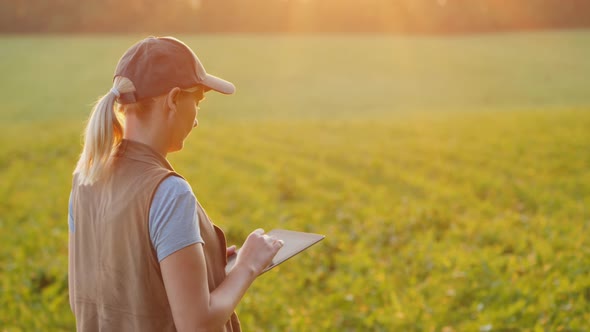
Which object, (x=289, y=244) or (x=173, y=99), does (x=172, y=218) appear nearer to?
(x=173, y=99)

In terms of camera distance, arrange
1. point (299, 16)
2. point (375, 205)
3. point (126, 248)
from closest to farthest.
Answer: point (126, 248), point (375, 205), point (299, 16)

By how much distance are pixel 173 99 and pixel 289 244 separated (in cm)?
69

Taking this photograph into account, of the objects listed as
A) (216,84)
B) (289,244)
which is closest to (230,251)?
(289,244)

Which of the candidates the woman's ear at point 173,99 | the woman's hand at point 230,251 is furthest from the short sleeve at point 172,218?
the woman's hand at point 230,251

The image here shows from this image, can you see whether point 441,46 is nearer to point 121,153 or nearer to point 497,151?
point 497,151

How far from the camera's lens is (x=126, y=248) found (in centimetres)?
204

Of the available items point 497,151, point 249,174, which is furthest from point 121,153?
point 497,151

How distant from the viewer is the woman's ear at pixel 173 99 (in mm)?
2018

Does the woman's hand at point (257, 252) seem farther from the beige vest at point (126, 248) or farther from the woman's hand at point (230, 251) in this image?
the woman's hand at point (230, 251)

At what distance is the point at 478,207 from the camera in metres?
8.51

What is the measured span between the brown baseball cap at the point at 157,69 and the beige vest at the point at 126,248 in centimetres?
18

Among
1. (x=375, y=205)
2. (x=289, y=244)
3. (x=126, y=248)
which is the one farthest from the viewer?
(x=375, y=205)

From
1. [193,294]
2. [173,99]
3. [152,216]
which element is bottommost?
[193,294]

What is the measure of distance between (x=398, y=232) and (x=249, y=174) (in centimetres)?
418
